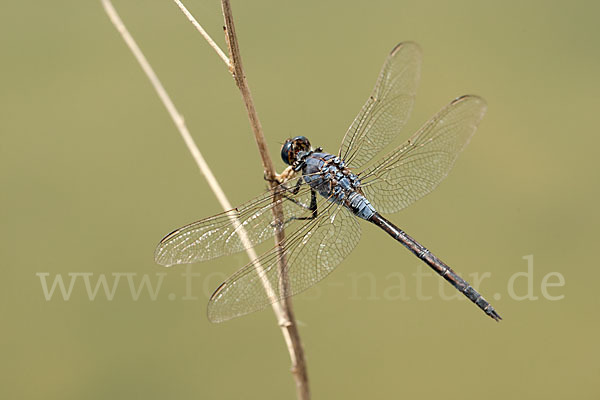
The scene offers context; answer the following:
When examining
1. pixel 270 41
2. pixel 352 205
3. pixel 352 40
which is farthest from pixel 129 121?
pixel 352 205

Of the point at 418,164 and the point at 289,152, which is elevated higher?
the point at 289,152

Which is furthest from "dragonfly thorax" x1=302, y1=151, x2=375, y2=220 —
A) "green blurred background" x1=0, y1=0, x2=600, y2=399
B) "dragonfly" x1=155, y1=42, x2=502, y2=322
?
"green blurred background" x1=0, y1=0, x2=600, y2=399

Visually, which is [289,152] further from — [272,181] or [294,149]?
[272,181]

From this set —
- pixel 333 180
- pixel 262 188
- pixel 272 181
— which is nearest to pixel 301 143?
pixel 333 180

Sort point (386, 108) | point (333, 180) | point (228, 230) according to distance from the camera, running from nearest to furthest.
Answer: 1. point (228, 230)
2. point (333, 180)
3. point (386, 108)

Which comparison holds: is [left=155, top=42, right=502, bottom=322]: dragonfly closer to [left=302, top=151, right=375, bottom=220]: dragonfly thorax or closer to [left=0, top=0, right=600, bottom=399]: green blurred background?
[left=302, top=151, right=375, bottom=220]: dragonfly thorax

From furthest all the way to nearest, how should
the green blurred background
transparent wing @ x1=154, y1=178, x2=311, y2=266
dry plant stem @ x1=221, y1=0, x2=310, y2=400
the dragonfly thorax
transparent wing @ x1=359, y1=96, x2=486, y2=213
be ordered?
the green blurred background < transparent wing @ x1=359, y1=96, x2=486, y2=213 < the dragonfly thorax < transparent wing @ x1=154, y1=178, x2=311, y2=266 < dry plant stem @ x1=221, y1=0, x2=310, y2=400
